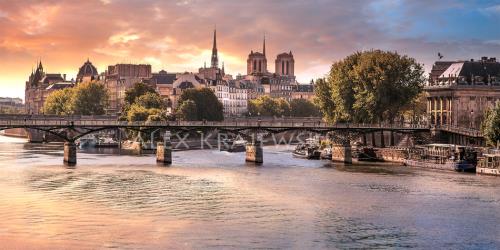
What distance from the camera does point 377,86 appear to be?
104m

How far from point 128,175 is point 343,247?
36.7 m

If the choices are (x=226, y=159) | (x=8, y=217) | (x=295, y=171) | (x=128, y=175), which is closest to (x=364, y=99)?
(x=226, y=159)

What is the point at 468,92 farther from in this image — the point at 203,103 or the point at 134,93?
the point at 134,93

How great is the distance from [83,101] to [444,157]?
4033 inches

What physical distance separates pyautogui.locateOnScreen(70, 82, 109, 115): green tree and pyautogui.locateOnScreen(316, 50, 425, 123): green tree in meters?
76.6

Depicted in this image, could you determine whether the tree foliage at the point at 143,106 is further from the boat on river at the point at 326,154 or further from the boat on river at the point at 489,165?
the boat on river at the point at 489,165

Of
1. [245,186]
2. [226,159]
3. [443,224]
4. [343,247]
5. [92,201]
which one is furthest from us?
[226,159]

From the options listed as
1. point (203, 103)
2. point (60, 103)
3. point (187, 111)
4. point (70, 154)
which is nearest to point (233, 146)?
point (187, 111)

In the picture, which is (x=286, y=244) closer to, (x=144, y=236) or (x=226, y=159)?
(x=144, y=236)

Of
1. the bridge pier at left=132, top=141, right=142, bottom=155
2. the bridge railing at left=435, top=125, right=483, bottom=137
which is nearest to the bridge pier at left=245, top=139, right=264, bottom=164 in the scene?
the bridge railing at left=435, top=125, right=483, bottom=137

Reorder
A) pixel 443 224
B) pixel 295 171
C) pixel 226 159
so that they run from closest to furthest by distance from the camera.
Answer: pixel 443 224
pixel 295 171
pixel 226 159

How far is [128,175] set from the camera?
77.5m

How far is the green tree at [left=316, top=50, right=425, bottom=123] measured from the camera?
104 m

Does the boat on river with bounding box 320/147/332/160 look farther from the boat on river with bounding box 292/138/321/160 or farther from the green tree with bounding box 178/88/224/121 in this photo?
the green tree with bounding box 178/88/224/121
